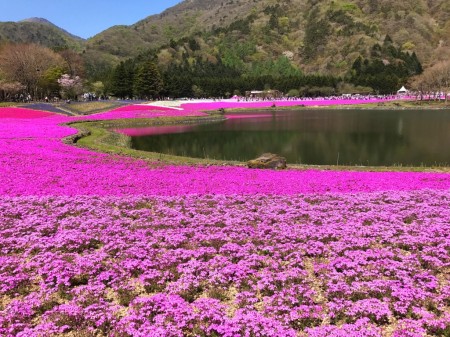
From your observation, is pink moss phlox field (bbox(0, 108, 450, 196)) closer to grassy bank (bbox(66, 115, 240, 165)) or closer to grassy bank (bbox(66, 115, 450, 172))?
grassy bank (bbox(66, 115, 450, 172))

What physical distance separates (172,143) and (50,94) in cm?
10452

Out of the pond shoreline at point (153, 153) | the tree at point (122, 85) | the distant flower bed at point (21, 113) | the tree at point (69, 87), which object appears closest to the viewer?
the pond shoreline at point (153, 153)

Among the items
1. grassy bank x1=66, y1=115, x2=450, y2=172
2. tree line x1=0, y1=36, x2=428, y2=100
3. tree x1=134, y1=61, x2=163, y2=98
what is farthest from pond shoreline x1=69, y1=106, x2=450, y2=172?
tree x1=134, y1=61, x2=163, y2=98

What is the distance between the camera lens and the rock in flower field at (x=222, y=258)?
8.98m

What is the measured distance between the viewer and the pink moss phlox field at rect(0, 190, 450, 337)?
891 cm

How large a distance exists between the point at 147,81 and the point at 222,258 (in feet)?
456

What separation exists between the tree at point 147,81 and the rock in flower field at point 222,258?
125303mm

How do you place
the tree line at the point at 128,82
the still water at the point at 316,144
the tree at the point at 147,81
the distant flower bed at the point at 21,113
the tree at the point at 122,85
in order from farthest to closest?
the tree at the point at 122,85
the tree at the point at 147,81
the tree line at the point at 128,82
the distant flower bed at the point at 21,113
the still water at the point at 316,144

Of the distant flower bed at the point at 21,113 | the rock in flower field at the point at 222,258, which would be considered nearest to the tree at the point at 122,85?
the distant flower bed at the point at 21,113

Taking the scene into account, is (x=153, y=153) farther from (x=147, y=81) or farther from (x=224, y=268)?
(x=147, y=81)

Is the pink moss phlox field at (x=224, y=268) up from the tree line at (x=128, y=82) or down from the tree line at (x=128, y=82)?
down

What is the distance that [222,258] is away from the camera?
40.0ft

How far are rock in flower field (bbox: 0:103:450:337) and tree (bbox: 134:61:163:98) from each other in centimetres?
12530

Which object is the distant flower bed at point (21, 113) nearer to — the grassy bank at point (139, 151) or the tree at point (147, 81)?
the grassy bank at point (139, 151)
